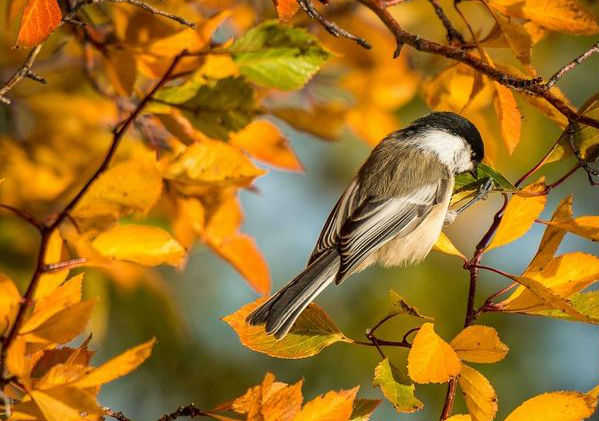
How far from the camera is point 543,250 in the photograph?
1.20m

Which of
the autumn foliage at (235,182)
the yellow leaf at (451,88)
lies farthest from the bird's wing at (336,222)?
the yellow leaf at (451,88)

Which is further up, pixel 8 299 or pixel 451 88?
pixel 8 299

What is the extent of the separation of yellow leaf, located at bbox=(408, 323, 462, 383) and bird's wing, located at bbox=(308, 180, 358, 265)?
2.70 feet

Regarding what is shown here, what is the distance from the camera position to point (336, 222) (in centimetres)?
198

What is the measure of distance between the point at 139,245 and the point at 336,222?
0.84 m

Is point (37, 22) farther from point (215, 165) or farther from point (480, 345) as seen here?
point (480, 345)

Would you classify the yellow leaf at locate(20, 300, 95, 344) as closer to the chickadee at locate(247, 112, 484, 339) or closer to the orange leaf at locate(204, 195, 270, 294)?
the orange leaf at locate(204, 195, 270, 294)

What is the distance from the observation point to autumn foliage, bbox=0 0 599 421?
106cm

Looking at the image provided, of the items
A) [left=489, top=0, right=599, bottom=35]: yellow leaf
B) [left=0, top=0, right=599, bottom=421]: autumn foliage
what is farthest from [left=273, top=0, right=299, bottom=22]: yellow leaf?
[left=489, top=0, right=599, bottom=35]: yellow leaf

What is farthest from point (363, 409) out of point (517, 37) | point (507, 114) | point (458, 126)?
point (458, 126)

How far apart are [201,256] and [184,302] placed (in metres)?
0.27

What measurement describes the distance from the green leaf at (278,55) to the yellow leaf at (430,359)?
544 mm

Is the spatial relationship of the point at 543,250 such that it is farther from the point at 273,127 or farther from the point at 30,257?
the point at 30,257

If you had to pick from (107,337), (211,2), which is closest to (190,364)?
(107,337)
